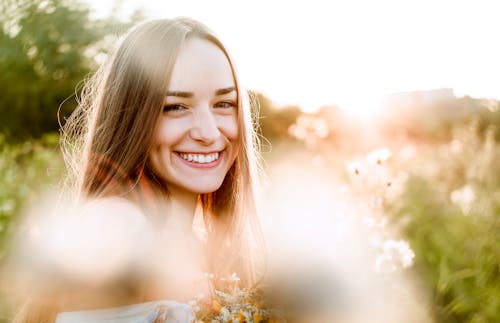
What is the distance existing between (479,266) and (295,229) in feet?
7.06

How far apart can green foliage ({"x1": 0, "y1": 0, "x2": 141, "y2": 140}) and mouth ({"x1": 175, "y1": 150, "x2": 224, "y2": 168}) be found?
10285 millimetres

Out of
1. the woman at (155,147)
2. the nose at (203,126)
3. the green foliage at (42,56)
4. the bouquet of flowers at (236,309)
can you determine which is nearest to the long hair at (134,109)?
the woman at (155,147)

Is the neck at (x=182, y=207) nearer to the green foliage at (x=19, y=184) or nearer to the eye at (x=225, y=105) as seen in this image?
the eye at (x=225, y=105)

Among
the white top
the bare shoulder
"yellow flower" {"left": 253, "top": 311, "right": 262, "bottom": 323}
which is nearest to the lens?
"yellow flower" {"left": 253, "top": 311, "right": 262, "bottom": 323}

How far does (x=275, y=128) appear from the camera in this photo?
47.2 ft

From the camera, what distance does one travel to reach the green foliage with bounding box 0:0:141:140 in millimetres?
12094

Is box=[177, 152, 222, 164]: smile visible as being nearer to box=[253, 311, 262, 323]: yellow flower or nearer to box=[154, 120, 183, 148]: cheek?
box=[154, 120, 183, 148]: cheek

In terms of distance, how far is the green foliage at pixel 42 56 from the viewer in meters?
12.1

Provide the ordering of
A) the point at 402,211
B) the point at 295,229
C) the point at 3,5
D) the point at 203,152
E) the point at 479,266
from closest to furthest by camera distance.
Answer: the point at 295,229 → the point at 203,152 → the point at 479,266 → the point at 402,211 → the point at 3,5

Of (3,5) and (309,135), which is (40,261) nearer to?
(309,135)

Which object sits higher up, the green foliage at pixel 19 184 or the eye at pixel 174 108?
the eye at pixel 174 108

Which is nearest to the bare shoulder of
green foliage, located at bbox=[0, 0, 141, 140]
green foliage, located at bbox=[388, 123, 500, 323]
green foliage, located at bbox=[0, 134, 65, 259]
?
green foliage, located at bbox=[388, 123, 500, 323]

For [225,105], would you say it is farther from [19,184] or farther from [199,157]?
[19,184]

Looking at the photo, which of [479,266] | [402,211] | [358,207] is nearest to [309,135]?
[402,211]
